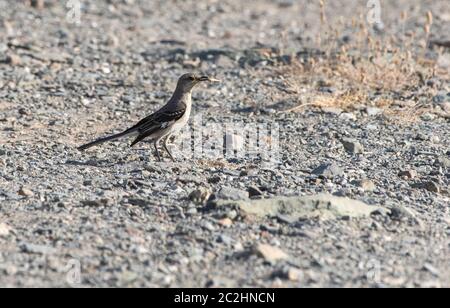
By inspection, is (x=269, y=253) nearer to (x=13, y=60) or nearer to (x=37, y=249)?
(x=37, y=249)

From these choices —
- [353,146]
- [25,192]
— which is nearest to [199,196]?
[25,192]

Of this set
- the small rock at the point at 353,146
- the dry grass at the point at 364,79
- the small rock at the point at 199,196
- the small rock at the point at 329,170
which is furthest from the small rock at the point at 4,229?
the dry grass at the point at 364,79

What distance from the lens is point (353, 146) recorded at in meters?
9.73

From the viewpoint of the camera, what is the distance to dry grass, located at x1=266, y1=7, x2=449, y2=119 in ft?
37.7

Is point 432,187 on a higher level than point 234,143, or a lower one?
lower

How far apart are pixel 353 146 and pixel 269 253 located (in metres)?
3.59

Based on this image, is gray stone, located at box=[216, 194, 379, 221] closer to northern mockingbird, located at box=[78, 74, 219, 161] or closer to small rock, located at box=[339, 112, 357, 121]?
northern mockingbird, located at box=[78, 74, 219, 161]

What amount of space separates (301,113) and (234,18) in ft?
23.3

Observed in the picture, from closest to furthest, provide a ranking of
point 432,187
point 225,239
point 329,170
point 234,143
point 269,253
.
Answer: point 269,253 → point 225,239 → point 432,187 → point 329,170 → point 234,143

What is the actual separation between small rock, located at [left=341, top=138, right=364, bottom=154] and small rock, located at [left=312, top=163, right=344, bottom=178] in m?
0.91

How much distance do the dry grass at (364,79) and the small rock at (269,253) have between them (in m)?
4.96

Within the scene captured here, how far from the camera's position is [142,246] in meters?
6.58

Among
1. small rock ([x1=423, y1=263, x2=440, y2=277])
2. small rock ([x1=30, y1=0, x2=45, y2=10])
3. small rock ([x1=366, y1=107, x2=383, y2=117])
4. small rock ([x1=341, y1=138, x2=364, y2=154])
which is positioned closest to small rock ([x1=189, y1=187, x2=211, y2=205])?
small rock ([x1=423, y1=263, x2=440, y2=277])
